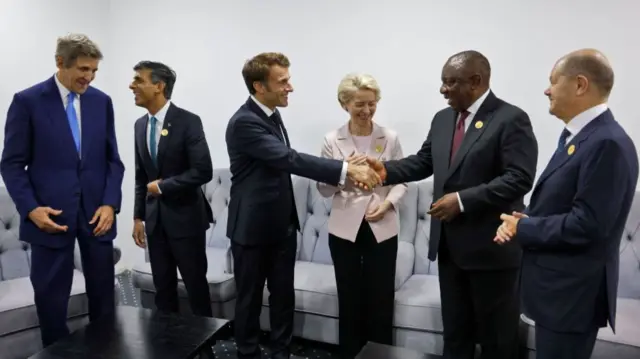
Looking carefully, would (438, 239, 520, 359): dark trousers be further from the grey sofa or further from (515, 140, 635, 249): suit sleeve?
the grey sofa

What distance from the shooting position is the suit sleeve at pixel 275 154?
2123 millimetres

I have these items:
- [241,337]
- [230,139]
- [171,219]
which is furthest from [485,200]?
[171,219]

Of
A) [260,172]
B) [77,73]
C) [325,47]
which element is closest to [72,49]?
[77,73]

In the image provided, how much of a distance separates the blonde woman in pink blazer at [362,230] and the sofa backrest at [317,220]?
56 centimetres

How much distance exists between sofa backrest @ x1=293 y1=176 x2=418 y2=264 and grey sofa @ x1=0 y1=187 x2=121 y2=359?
3.48 ft

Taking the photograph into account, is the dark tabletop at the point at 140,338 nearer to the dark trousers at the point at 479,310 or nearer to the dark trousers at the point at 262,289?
the dark trousers at the point at 262,289

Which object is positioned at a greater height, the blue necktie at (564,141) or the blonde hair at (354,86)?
the blonde hair at (354,86)

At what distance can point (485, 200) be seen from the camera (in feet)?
5.58

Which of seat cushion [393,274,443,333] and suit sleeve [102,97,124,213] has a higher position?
suit sleeve [102,97,124,213]

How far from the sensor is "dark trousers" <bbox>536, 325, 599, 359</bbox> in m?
1.41

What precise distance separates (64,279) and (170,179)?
61 centimetres

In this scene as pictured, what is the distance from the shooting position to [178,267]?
2.42 metres

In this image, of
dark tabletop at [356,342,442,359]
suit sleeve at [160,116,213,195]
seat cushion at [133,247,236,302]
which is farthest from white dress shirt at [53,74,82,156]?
dark tabletop at [356,342,442,359]

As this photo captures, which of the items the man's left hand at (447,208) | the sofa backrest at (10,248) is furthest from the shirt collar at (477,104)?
the sofa backrest at (10,248)
